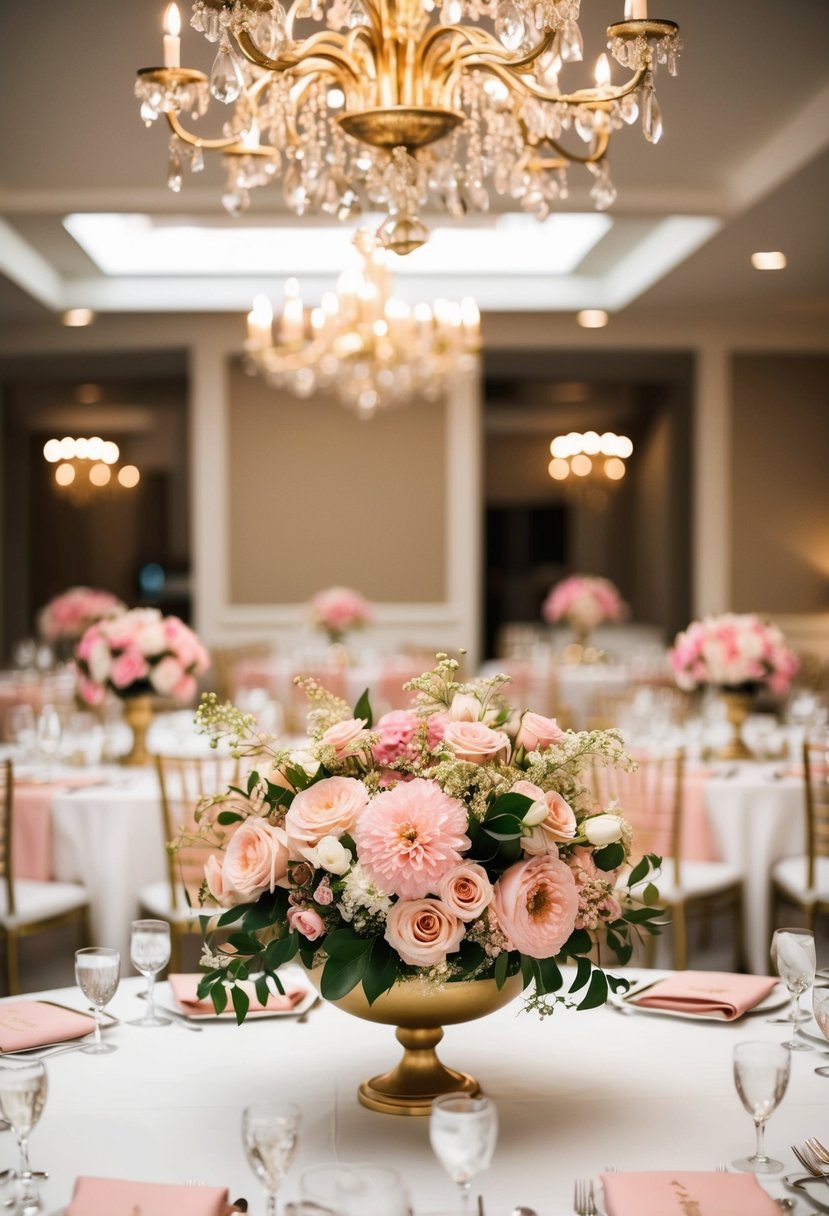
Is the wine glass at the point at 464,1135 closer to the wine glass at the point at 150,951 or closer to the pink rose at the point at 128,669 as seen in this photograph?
the wine glass at the point at 150,951

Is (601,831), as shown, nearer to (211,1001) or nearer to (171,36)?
(211,1001)

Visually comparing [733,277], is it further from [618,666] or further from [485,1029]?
[485,1029]

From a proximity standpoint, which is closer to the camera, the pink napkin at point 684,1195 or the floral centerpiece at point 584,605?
the pink napkin at point 684,1195

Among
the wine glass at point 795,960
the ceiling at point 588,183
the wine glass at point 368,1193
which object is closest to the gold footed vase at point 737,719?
the ceiling at point 588,183

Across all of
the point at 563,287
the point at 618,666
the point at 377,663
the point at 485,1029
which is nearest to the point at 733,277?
the point at 563,287

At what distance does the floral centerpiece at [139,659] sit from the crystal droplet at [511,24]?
2518 millimetres

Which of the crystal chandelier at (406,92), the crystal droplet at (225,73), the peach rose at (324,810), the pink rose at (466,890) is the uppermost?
the crystal chandelier at (406,92)

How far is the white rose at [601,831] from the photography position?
1.71m

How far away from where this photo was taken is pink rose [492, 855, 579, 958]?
5.28 feet

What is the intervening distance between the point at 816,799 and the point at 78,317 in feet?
22.8

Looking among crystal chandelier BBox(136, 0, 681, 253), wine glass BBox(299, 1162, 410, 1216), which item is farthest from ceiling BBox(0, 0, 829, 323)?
wine glass BBox(299, 1162, 410, 1216)

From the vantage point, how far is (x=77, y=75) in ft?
17.1

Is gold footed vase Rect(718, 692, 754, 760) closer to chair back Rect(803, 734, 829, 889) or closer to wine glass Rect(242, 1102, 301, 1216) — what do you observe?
chair back Rect(803, 734, 829, 889)

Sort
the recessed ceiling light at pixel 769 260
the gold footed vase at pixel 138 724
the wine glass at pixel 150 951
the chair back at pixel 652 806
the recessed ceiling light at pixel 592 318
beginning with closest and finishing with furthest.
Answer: the wine glass at pixel 150 951 < the chair back at pixel 652 806 < the gold footed vase at pixel 138 724 < the recessed ceiling light at pixel 769 260 < the recessed ceiling light at pixel 592 318
